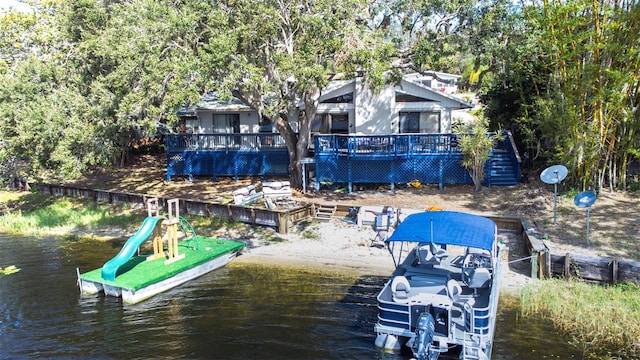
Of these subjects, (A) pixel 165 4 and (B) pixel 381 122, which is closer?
(A) pixel 165 4

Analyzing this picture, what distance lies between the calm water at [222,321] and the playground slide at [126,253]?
814 mm

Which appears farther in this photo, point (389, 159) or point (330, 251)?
point (389, 159)

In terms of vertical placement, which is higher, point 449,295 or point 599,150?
point 599,150

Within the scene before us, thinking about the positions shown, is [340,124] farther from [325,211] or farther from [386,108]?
[325,211]

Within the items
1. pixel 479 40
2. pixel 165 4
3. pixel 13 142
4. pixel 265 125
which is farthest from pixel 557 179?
pixel 13 142

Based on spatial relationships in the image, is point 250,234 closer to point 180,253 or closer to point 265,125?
point 180,253

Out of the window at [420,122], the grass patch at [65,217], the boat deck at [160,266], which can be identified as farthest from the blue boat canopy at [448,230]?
the grass patch at [65,217]

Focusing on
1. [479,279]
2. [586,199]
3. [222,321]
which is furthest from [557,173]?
[222,321]

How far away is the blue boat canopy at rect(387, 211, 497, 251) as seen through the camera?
1195 centimetres

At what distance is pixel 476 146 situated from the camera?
22453 millimetres

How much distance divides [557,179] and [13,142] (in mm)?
22791

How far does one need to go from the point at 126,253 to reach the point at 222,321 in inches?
189

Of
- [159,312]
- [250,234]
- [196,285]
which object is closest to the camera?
[159,312]

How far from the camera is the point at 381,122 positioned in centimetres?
2792
